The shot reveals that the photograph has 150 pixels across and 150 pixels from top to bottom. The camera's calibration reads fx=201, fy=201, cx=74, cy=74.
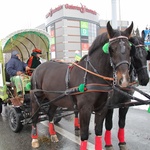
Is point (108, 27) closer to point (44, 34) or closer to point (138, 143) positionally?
point (138, 143)

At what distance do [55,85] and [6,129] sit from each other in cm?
259

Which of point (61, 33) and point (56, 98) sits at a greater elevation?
point (61, 33)

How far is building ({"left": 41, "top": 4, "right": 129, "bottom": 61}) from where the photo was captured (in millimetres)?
31656

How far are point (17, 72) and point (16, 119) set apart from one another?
1.23m

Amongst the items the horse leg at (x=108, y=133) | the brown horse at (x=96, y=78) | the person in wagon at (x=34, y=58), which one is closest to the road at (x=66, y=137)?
the horse leg at (x=108, y=133)

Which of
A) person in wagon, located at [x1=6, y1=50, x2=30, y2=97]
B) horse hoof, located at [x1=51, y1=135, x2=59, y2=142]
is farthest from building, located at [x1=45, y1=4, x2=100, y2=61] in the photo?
horse hoof, located at [x1=51, y1=135, x2=59, y2=142]

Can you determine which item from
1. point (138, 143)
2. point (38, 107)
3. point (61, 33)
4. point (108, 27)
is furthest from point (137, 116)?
point (61, 33)

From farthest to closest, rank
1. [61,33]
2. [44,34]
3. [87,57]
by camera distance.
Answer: [61,33] < [44,34] < [87,57]

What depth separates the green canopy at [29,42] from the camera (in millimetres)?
5876

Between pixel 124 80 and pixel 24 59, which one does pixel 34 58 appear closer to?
pixel 24 59

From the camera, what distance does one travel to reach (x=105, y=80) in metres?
3.00

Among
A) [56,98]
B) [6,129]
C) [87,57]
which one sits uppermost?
[87,57]

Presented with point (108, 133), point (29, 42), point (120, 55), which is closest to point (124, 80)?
point (120, 55)

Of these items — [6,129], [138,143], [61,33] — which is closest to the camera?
[138,143]
